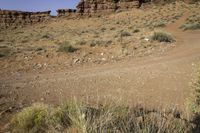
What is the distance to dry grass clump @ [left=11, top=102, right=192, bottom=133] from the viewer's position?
3.71m

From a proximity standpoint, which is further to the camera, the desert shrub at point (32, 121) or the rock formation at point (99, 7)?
the rock formation at point (99, 7)

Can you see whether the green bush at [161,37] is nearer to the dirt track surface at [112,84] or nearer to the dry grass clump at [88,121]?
the dirt track surface at [112,84]

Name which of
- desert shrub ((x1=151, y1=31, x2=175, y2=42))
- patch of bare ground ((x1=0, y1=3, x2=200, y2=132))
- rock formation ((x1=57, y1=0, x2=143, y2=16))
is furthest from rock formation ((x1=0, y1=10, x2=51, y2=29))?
patch of bare ground ((x1=0, y1=3, x2=200, y2=132))

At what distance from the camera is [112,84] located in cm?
940

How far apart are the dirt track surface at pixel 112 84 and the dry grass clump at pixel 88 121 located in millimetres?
1358

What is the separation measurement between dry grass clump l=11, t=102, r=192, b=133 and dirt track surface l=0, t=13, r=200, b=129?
1.36 m

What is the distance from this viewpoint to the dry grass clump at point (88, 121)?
3.71m

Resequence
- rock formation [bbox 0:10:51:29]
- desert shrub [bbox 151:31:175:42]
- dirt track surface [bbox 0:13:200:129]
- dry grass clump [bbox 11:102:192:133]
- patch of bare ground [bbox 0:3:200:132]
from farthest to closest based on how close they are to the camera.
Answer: rock formation [bbox 0:10:51:29] → desert shrub [bbox 151:31:175:42] → patch of bare ground [bbox 0:3:200:132] → dirt track surface [bbox 0:13:200:129] → dry grass clump [bbox 11:102:192:133]

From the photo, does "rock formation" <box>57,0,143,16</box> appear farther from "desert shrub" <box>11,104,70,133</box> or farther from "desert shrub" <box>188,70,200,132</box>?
"desert shrub" <box>11,104,70,133</box>

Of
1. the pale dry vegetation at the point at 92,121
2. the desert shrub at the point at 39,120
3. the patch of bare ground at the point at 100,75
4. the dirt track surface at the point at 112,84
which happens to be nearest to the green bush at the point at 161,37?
the patch of bare ground at the point at 100,75

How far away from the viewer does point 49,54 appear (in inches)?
644

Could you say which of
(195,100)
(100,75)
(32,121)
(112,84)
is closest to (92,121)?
(32,121)

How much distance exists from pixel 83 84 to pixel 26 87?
5.78ft

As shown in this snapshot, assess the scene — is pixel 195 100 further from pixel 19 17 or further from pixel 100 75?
pixel 19 17
